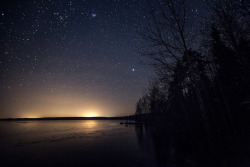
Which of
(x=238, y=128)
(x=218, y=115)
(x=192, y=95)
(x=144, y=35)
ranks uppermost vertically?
(x=144, y=35)

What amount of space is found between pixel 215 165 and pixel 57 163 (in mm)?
12626

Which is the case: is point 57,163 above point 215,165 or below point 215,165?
below

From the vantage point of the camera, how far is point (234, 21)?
7.60m

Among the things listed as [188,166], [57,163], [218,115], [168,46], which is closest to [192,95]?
[218,115]

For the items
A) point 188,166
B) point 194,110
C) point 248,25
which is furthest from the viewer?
point 194,110

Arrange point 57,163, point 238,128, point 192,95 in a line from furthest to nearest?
1. point 192,95
2. point 238,128
3. point 57,163

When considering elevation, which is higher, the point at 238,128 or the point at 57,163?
the point at 238,128

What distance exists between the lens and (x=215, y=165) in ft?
23.5

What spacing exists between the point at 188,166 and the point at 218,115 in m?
11.6

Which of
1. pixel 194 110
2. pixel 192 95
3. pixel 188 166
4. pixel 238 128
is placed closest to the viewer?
pixel 188 166

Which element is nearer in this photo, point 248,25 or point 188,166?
point 248,25

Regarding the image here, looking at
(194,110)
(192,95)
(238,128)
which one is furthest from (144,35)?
(192,95)

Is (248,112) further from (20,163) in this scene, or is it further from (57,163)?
(20,163)

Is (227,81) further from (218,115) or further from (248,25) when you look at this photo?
(248,25)
